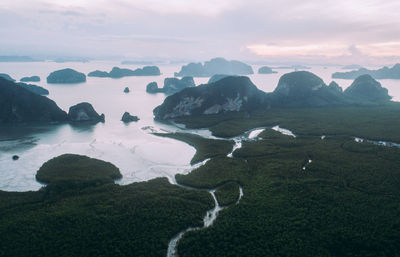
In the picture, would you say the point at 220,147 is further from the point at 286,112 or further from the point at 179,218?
the point at 286,112

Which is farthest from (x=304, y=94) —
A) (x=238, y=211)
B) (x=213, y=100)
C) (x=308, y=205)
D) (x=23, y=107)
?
(x=23, y=107)

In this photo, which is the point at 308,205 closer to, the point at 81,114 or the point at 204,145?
the point at 204,145

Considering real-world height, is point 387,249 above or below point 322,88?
below

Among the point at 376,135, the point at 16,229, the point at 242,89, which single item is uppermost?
the point at 242,89

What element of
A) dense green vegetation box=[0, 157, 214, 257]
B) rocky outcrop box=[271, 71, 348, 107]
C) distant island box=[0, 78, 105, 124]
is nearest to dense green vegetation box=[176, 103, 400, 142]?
rocky outcrop box=[271, 71, 348, 107]

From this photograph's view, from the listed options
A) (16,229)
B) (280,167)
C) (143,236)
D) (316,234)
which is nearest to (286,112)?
(280,167)

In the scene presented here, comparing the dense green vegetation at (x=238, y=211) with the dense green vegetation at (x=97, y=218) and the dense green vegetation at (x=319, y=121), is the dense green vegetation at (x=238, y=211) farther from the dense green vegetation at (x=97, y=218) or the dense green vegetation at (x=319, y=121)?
the dense green vegetation at (x=319, y=121)

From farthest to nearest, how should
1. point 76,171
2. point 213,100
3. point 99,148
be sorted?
point 213,100 < point 99,148 < point 76,171

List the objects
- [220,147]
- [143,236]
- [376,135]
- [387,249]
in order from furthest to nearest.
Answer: [376,135] → [220,147] → [143,236] → [387,249]
